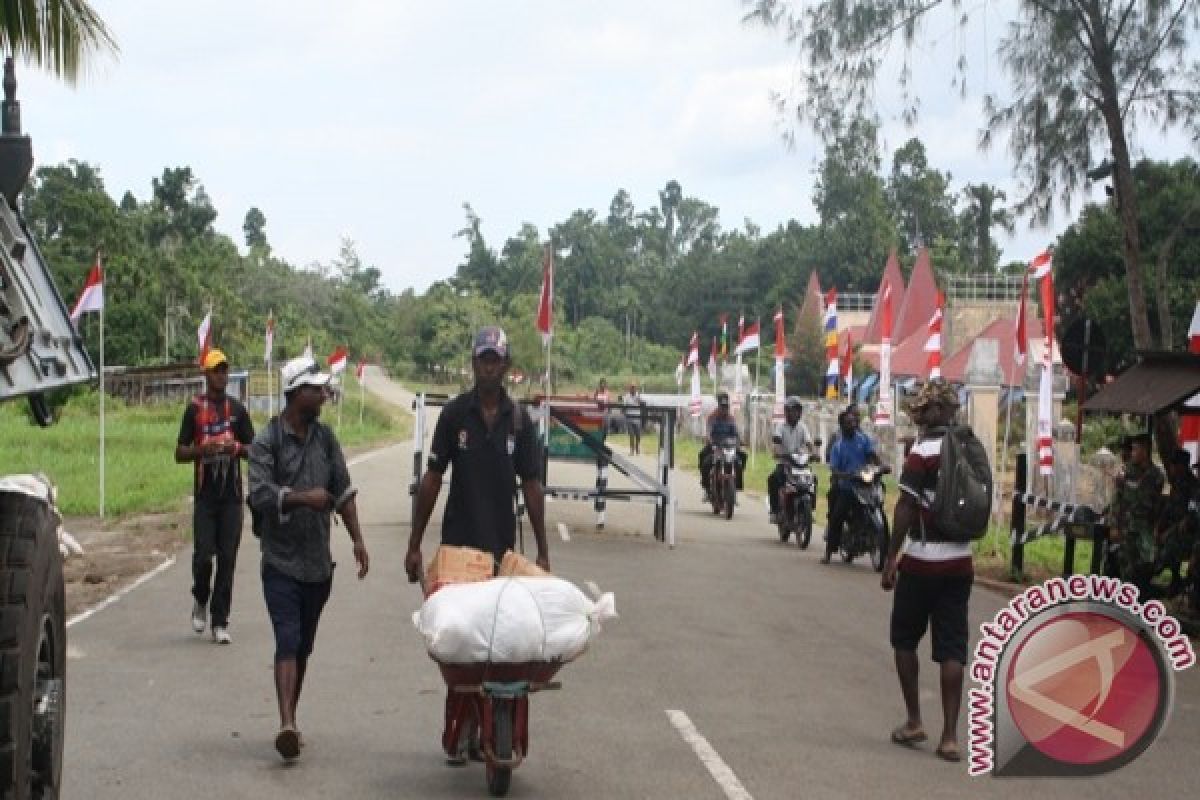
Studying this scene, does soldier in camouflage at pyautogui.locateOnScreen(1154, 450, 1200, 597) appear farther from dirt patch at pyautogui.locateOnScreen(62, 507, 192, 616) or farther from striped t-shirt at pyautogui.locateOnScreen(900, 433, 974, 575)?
dirt patch at pyautogui.locateOnScreen(62, 507, 192, 616)

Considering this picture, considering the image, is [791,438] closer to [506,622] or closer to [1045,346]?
[1045,346]

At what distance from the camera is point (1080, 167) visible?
762 inches

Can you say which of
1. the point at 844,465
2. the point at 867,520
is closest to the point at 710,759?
the point at 867,520

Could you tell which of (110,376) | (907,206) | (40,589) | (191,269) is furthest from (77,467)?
(907,206)

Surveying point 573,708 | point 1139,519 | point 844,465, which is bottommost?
point 573,708

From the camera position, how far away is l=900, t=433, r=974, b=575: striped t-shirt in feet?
28.3

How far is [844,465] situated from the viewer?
762 inches

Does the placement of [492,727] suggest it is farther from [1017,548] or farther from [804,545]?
[804,545]

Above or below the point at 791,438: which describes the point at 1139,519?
below

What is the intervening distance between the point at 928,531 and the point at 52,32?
19.7 feet

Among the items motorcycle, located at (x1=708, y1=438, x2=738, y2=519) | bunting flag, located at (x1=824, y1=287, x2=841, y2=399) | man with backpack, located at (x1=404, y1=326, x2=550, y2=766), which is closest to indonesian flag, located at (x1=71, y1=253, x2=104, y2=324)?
motorcycle, located at (x1=708, y1=438, x2=738, y2=519)

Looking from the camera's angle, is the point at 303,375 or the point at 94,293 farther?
the point at 94,293

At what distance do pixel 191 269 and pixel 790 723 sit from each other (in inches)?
2042

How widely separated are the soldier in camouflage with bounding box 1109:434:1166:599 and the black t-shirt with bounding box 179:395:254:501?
7.53m
